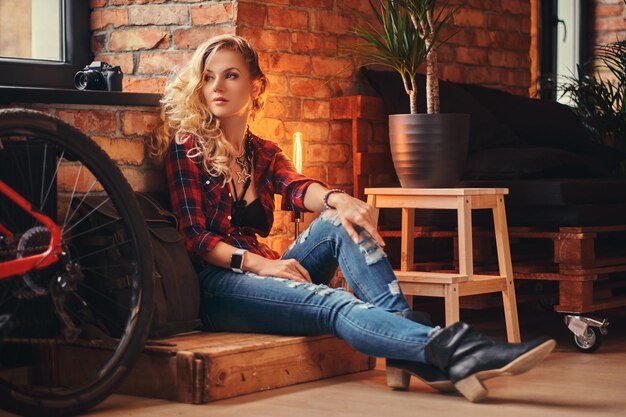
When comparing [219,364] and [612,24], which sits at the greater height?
[612,24]

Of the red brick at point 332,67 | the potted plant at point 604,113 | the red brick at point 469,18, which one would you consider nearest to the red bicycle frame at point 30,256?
the red brick at point 332,67

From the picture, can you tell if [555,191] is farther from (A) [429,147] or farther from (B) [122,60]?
(B) [122,60]

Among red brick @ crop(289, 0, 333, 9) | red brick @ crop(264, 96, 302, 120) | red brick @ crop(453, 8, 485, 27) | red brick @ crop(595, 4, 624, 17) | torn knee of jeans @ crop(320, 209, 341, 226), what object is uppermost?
red brick @ crop(595, 4, 624, 17)

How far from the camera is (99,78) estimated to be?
3.36 metres

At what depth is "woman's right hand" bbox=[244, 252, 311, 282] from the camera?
3.07 m

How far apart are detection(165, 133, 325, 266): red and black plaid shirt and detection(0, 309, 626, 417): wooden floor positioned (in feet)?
1.55

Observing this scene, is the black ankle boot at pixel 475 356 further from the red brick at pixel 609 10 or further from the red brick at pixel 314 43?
the red brick at pixel 609 10

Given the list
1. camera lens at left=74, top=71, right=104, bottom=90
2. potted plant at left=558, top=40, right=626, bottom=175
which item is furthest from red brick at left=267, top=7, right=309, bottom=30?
potted plant at left=558, top=40, right=626, bottom=175

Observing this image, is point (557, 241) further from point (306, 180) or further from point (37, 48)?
point (37, 48)

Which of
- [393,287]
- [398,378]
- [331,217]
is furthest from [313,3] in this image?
[398,378]

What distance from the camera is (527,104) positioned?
4.74 meters

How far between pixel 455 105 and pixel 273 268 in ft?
5.27

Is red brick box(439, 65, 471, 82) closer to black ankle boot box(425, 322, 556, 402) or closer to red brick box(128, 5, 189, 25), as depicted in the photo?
red brick box(128, 5, 189, 25)

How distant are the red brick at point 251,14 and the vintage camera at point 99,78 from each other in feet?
1.92
